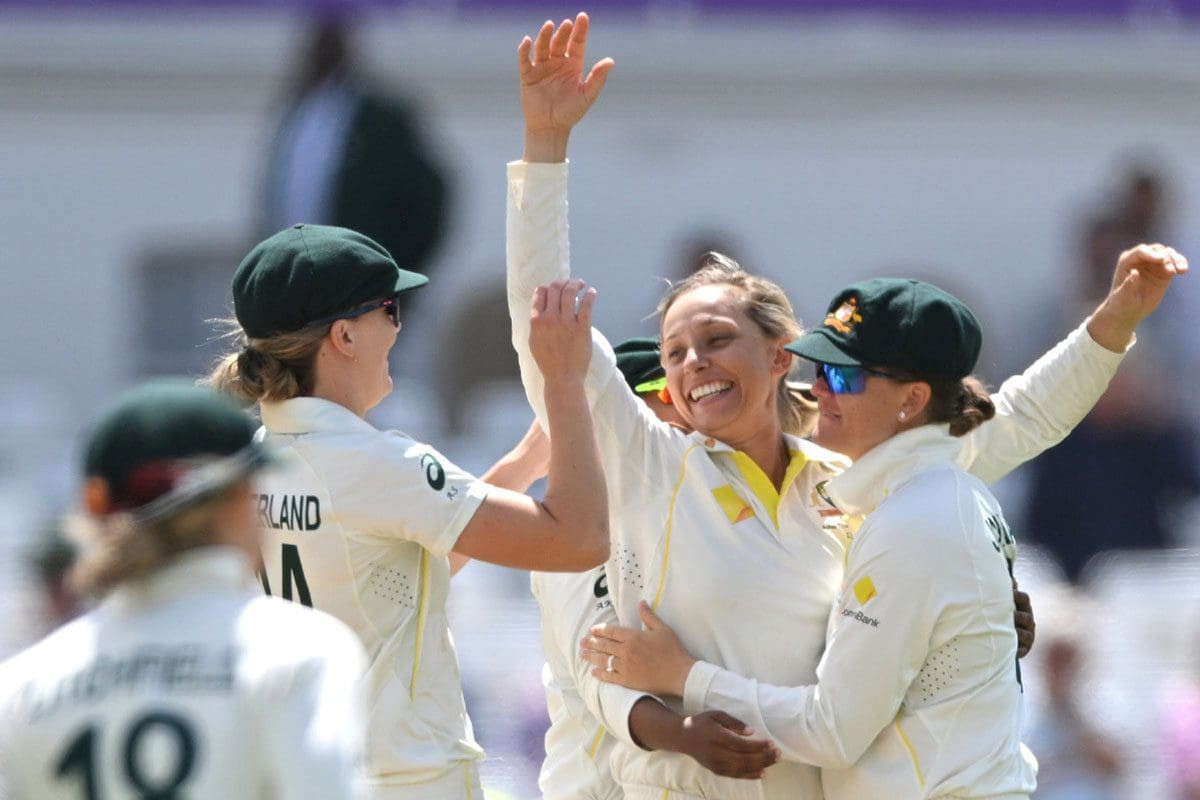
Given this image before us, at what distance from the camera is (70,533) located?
2020 millimetres

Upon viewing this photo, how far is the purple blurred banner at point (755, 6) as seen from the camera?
7.75 metres

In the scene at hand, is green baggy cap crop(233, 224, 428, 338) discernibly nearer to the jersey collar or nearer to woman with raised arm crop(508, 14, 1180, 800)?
woman with raised arm crop(508, 14, 1180, 800)

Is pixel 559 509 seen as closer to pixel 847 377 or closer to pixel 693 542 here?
pixel 693 542

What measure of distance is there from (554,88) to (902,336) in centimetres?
69

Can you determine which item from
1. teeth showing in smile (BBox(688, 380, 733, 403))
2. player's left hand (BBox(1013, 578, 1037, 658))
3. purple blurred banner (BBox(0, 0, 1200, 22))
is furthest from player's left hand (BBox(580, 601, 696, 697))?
purple blurred banner (BBox(0, 0, 1200, 22))

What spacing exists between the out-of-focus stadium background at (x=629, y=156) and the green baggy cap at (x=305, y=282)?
4395mm

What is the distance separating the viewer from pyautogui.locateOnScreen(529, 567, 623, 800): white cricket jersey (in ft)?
10.8

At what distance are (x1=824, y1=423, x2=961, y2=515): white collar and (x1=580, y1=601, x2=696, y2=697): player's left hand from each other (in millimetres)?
354

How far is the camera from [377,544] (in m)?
2.69

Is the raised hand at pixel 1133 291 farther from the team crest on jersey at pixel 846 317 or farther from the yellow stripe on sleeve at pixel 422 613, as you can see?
the yellow stripe on sleeve at pixel 422 613

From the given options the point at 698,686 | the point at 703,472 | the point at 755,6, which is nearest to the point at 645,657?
the point at 698,686

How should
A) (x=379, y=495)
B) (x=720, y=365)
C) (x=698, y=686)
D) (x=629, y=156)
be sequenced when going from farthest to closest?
1. (x=629, y=156)
2. (x=720, y=365)
3. (x=698, y=686)
4. (x=379, y=495)

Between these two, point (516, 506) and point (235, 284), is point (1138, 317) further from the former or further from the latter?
point (235, 284)

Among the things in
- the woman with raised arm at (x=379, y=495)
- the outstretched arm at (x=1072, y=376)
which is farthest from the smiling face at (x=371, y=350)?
the outstretched arm at (x=1072, y=376)
